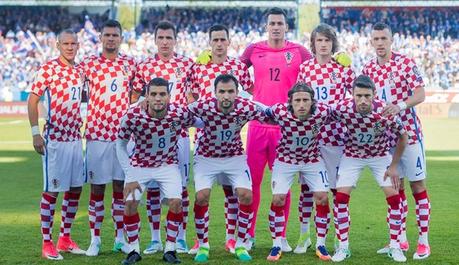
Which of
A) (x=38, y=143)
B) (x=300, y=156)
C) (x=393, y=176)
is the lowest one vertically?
(x=393, y=176)

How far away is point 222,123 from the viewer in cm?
792

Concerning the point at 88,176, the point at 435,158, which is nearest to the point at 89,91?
the point at 88,176

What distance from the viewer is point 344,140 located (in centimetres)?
810

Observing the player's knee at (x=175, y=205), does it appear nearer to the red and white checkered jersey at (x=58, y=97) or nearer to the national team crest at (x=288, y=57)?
the red and white checkered jersey at (x=58, y=97)

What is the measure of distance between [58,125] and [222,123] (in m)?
1.55

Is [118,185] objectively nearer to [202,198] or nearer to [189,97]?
[202,198]

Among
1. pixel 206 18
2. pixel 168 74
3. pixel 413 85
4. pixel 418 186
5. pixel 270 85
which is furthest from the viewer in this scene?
pixel 206 18

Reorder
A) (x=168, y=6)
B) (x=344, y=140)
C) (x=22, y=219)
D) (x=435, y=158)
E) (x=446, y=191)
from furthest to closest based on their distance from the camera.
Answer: (x=168, y=6), (x=435, y=158), (x=446, y=191), (x=22, y=219), (x=344, y=140)

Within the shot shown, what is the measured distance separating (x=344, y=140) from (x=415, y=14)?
115ft

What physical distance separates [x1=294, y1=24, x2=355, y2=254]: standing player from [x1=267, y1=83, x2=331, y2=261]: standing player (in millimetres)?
184

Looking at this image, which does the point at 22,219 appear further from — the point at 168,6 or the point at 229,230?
the point at 168,6

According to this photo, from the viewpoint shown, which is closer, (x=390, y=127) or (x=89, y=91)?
(x=390, y=127)

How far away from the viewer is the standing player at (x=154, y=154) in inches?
301

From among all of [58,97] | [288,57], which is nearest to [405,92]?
[288,57]
